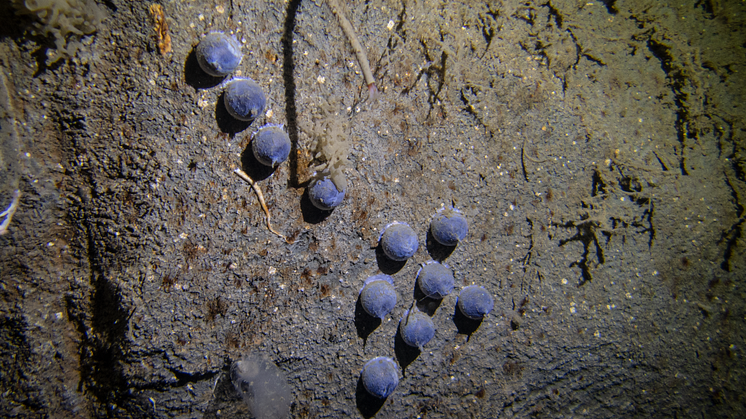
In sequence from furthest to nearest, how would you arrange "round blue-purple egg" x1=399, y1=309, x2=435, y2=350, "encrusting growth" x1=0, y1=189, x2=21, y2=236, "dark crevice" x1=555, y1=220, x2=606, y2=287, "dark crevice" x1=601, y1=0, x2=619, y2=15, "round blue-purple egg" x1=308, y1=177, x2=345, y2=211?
"dark crevice" x1=601, y1=0, x2=619, y2=15, "dark crevice" x1=555, y1=220, x2=606, y2=287, "round blue-purple egg" x1=399, y1=309, x2=435, y2=350, "round blue-purple egg" x1=308, y1=177, x2=345, y2=211, "encrusting growth" x1=0, y1=189, x2=21, y2=236

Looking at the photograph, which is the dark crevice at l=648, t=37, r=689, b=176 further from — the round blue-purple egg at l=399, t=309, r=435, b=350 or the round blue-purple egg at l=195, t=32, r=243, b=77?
the round blue-purple egg at l=195, t=32, r=243, b=77

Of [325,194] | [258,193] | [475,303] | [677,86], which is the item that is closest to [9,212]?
[258,193]

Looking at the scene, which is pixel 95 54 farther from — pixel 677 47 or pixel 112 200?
pixel 677 47

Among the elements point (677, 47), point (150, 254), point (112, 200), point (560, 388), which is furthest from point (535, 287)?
point (112, 200)

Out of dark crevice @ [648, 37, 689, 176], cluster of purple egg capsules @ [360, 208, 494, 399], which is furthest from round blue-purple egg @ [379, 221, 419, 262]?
dark crevice @ [648, 37, 689, 176]

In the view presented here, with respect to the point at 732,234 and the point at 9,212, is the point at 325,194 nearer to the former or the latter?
the point at 9,212

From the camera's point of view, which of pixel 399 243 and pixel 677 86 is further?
pixel 677 86

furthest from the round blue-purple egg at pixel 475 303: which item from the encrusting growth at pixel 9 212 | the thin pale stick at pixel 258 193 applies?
the encrusting growth at pixel 9 212
